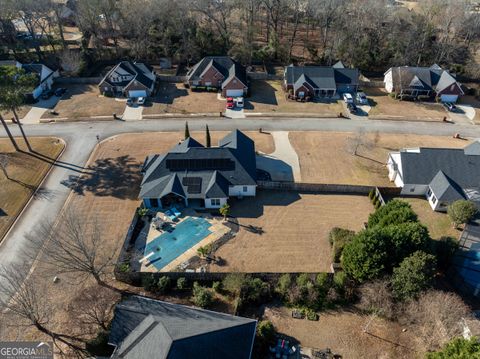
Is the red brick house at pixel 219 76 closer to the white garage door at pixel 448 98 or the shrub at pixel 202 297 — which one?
the white garage door at pixel 448 98

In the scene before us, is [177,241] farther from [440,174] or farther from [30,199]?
[440,174]

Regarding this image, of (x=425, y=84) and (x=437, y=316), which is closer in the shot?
(x=437, y=316)

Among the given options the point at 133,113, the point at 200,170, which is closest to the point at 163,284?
the point at 200,170

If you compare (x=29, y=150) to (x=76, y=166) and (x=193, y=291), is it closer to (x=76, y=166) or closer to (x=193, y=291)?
(x=76, y=166)

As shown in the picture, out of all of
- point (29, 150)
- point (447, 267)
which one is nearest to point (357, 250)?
point (447, 267)

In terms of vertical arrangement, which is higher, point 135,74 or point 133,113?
point 135,74

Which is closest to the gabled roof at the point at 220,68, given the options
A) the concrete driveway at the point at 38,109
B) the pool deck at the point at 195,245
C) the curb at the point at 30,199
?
the concrete driveway at the point at 38,109

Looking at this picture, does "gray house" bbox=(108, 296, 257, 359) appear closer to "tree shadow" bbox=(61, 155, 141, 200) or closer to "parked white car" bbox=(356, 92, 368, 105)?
"tree shadow" bbox=(61, 155, 141, 200)
